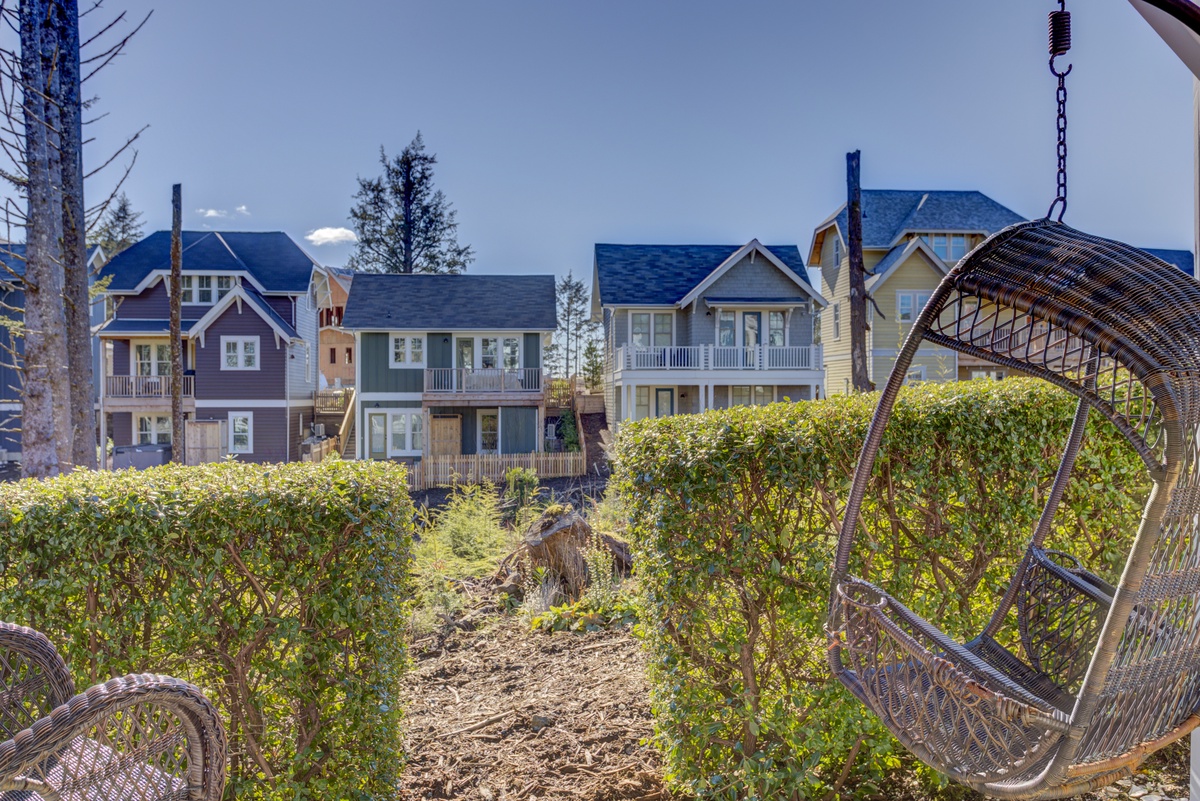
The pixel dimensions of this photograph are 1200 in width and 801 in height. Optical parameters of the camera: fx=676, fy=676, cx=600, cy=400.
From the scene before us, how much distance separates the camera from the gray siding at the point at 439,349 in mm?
21812

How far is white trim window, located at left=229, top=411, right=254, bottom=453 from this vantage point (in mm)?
21375

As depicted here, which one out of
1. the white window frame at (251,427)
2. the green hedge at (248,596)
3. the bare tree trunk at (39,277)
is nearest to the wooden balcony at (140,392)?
the white window frame at (251,427)

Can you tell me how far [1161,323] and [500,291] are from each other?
22.0m

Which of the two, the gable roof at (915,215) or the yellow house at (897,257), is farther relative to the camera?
the gable roof at (915,215)

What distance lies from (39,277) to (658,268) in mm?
19354

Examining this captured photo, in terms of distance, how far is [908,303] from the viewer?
21875 mm

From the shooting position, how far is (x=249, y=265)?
22.4 m

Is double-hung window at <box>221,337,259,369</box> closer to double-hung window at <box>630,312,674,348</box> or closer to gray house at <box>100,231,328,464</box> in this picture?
gray house at <box>100,231,328,464</box>

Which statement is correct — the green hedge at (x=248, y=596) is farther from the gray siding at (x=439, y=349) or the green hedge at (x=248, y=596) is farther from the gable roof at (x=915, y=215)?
the gable roof at (x=915, y=215)

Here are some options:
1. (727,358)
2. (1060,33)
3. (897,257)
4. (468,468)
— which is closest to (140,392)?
(468,468)

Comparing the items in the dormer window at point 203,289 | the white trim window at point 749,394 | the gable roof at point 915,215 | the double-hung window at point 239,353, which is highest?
the gable roof at point 915,215

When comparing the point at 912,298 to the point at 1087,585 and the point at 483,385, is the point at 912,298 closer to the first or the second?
the point at 483,385

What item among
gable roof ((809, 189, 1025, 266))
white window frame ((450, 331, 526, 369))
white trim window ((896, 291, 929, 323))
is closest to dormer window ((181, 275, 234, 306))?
white window frame ((450, 331, 526, 369))

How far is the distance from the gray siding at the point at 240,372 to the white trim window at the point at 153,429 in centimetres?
171
